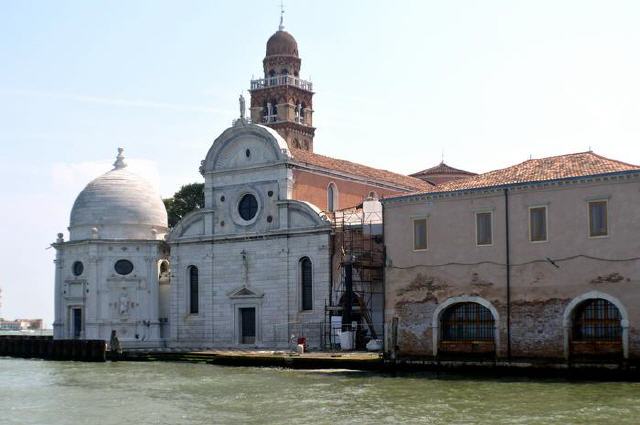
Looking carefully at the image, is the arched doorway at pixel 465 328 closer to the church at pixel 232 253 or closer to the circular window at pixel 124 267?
the church at pixel 232 253

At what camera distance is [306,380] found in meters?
31.6

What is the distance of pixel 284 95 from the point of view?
215 ft

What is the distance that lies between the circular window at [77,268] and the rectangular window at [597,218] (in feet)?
91.6

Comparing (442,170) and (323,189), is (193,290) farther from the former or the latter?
(442,170)

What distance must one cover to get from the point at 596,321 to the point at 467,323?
421 cm

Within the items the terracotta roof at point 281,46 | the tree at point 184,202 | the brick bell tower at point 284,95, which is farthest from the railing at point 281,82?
the tree at point 184,202

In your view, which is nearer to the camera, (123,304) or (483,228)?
(483,228)

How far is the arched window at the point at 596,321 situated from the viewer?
104 feet

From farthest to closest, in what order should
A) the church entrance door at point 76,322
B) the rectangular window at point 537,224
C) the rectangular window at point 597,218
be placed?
the church entrance door at point 76,322 → the rectangular window at point 537,224 → the rectangular window at point 597,218

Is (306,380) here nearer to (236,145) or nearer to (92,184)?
(236,145)

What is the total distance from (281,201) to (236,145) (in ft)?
12.7

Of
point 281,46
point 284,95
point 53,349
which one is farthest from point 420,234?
point 281,46

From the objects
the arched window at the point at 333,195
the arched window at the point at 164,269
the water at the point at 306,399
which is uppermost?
the arched window at the point at 333,195

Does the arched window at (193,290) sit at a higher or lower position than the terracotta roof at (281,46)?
lower
